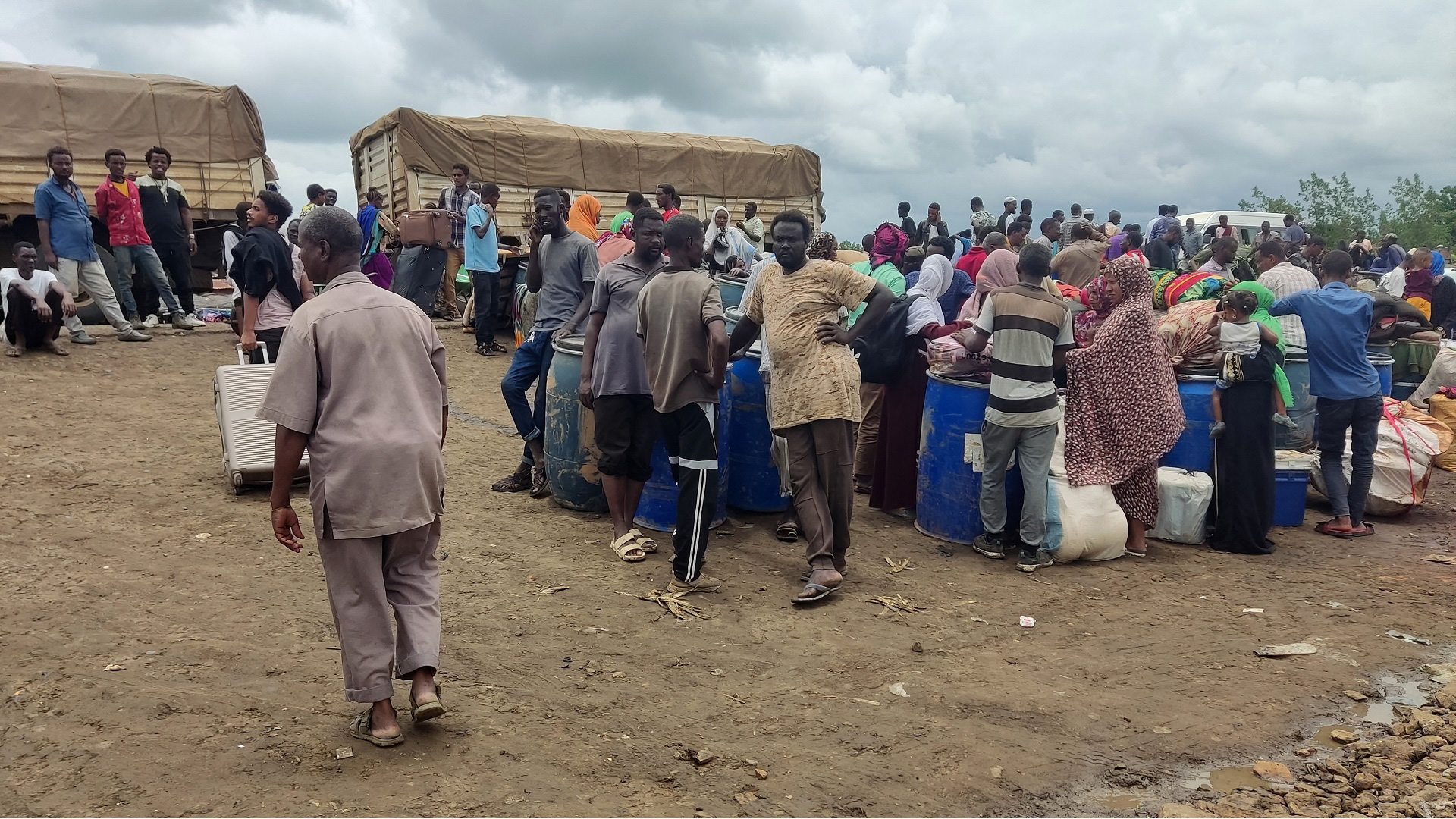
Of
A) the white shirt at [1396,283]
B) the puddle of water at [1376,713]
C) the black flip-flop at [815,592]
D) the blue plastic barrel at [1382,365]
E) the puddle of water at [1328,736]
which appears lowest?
the puddle of water at [1376,713]

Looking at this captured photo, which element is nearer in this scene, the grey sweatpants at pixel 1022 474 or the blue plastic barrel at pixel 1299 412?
the grey sweatpants at pixel 1022 474

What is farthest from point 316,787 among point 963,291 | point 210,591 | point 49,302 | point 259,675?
point 49,302

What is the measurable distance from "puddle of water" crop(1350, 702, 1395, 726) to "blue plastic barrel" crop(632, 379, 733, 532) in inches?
129

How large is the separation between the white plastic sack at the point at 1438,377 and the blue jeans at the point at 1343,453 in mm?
3151

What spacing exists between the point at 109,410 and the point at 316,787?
618 centimetres

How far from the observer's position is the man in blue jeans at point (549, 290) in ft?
20.1

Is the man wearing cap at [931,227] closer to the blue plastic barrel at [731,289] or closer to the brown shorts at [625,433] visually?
the blue plastic barrel at [731,289]

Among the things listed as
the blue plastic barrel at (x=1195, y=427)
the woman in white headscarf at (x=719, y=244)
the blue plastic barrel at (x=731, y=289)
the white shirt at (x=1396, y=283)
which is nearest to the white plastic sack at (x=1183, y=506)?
the blue plastic barrel at (x=1195, y=427)

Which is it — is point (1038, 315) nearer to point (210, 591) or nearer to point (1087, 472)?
point (1087, 472)

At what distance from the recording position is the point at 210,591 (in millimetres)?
4598

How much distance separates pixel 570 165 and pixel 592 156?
446mm

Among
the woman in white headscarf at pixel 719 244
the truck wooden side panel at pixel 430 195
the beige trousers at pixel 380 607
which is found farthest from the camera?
the truck wooden side panel at pixel 430 195

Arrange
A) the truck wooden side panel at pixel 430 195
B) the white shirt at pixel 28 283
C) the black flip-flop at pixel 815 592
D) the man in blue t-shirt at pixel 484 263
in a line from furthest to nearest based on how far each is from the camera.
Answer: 1. the truck wooden side panel at pixel 430 195
2. the man in blue t-shirt at pixel 484 263
3. the white shirt at pixel 28 283
4. the black flip-flop at pixel 815 592

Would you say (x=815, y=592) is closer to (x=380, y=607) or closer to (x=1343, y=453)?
(x=380, y=607)
